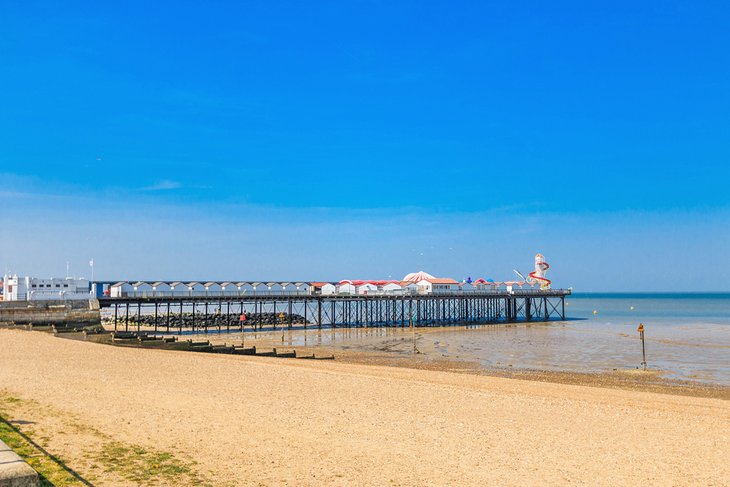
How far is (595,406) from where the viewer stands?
50.4 feet

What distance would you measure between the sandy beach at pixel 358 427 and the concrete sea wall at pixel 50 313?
722 inches

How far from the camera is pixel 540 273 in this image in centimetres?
8906

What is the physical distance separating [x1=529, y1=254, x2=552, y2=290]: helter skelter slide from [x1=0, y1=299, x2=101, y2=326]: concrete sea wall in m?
67.7

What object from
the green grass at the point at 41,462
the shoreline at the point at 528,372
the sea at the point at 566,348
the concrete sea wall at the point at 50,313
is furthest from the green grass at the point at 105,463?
the concrete sea wall at the point at 50,313

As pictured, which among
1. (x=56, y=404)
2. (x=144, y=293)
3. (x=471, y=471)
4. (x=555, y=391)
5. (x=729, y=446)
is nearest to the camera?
(x=471, y=471)

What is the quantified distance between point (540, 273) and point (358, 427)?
270ft

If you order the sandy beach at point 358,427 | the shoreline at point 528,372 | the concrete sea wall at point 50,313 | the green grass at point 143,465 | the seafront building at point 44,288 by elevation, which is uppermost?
the seafront building at point 44,288

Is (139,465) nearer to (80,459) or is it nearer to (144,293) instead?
(80,459)

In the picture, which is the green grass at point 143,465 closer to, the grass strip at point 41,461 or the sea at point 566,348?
the grass strip at point 41,461

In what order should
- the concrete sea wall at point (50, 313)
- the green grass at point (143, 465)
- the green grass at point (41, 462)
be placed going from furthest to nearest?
the concrete sea wall at point (50, 313) → the green grass at point (143, 465) → the green grass at point (41, 462)

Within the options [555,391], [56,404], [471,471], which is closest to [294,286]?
[555,391]

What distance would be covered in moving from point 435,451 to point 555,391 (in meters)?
10.2

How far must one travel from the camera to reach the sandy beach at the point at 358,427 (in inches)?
343

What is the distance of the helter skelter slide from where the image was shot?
289 feet
